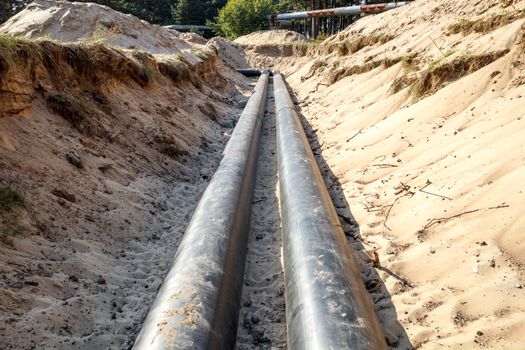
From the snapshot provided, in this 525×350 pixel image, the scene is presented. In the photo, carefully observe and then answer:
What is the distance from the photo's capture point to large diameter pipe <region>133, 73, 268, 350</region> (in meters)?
2.43

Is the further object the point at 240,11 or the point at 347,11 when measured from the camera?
the point at 240,11

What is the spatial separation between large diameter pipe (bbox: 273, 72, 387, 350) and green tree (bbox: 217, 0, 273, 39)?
3340 cm

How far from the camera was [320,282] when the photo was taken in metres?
2.77

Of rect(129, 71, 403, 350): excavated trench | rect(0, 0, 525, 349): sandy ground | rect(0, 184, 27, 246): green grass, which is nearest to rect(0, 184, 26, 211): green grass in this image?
rect(0, 184, 27, 246): green grass

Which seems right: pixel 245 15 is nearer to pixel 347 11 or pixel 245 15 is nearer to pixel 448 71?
pixel 347 11

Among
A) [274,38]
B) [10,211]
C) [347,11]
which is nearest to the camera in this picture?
[10,211]

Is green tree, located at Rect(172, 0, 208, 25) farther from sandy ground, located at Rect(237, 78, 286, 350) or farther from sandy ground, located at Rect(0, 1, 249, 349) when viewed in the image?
sandy ground, located at Rect(237, 78, 286, 350)

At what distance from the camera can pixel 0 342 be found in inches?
102

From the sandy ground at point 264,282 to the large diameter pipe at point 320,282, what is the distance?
42cm

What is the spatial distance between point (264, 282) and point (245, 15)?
34.7 metres

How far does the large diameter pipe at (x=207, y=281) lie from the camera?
2428 millimetres

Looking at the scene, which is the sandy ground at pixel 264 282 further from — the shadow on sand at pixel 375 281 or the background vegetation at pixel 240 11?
the background vegetation at pixel 240 11

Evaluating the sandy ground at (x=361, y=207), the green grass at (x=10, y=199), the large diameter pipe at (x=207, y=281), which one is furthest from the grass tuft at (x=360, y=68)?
the green grass at (x=10, y=199)

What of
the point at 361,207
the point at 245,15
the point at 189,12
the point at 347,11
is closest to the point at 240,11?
the point at 245,15
